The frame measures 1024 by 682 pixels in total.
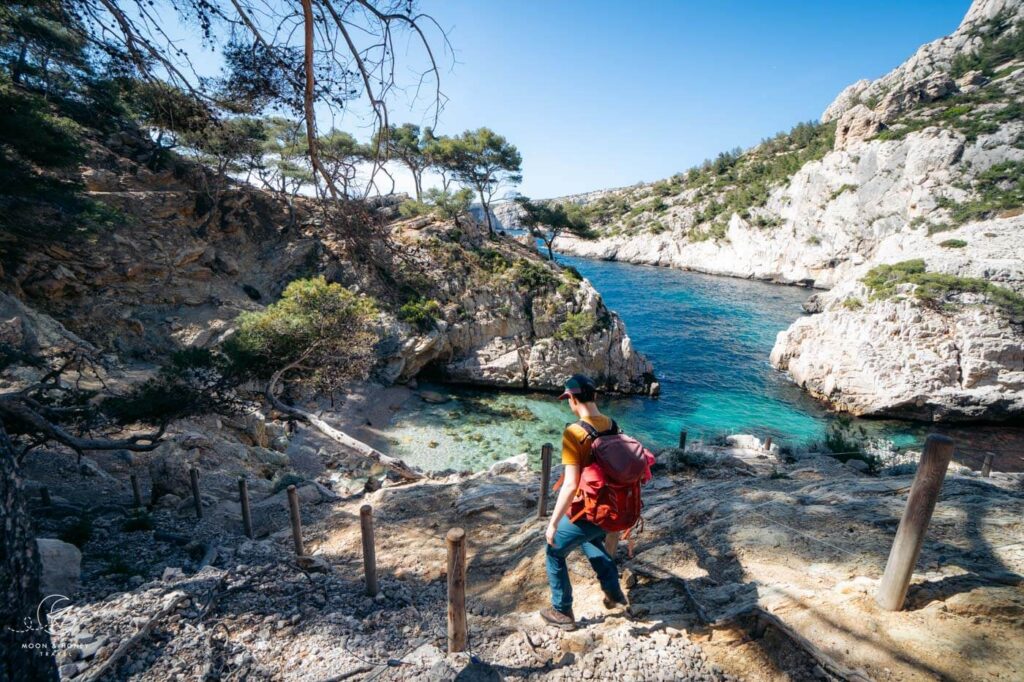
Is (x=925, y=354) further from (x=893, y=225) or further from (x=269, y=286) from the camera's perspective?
(x=269, y=286)

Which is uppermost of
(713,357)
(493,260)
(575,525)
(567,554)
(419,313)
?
(493,260)

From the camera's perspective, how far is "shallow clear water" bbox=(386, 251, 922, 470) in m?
15.3

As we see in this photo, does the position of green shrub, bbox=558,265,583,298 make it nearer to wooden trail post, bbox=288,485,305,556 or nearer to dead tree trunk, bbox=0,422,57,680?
wooden trail post, bbox=288,485,305,556

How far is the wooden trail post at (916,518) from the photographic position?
2.48 metres

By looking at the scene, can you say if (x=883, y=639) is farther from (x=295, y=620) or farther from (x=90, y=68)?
(x=90, y=68)

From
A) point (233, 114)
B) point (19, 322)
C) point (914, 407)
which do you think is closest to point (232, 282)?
point (19, 322)

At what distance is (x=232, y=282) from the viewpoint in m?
18.7

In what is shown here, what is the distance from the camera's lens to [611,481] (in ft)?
8.95

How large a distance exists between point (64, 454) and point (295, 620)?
25.9ft

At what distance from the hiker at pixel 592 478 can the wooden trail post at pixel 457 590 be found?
63cm

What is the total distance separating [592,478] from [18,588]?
2890 mm

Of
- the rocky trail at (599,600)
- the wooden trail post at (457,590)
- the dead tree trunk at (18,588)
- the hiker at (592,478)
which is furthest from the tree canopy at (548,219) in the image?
the dead tree trunk at (18,588)

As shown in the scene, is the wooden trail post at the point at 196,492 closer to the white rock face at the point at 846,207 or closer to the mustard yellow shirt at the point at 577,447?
the mustard yellow shirt at the point at 577,447
